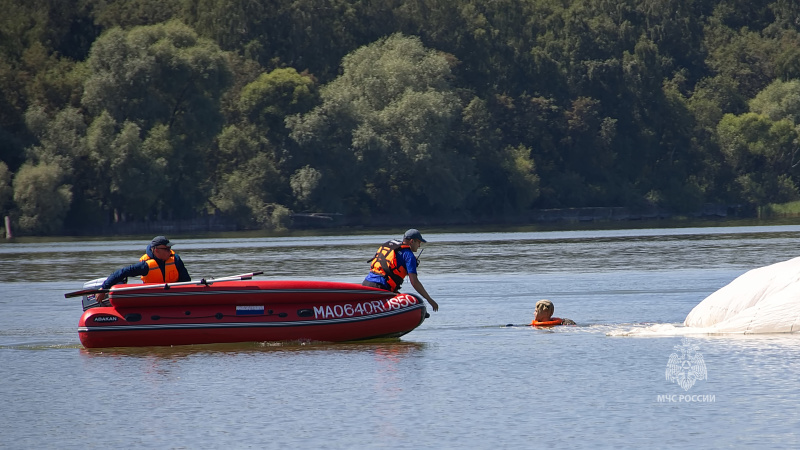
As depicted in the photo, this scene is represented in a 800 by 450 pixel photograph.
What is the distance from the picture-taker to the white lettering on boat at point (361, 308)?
21.2 meters

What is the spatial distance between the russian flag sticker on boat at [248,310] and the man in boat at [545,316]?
488 centimetres

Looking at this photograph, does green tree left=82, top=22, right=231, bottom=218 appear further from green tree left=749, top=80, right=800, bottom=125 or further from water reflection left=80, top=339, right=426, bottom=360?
water reflection left=80, top=339, right=426, bottom=360

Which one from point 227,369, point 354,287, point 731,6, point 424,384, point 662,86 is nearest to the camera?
point 424,384

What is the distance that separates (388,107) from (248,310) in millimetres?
63442

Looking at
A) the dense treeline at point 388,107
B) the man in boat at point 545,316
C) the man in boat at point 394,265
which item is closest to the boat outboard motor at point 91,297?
the man in boat at point 394,265

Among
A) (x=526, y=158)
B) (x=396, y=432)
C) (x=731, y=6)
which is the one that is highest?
(x=731, y=6)

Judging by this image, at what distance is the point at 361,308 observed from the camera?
21219 mm

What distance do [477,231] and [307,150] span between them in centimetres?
1191

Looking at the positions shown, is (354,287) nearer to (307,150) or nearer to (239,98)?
(307,150)

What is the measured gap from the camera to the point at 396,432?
1452 cm

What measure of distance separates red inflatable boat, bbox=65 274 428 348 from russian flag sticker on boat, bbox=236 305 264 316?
16 mm

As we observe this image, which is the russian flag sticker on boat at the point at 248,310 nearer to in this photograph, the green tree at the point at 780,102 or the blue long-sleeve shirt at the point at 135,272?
the blue long-sleeve shirt at the point at 135,272

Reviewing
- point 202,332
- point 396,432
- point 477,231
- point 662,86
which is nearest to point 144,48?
point 477,231

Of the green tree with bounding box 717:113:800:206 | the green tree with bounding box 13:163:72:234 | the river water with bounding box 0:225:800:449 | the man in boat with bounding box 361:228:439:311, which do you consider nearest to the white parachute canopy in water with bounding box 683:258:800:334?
the river water with bounding box 0:225:800:449
